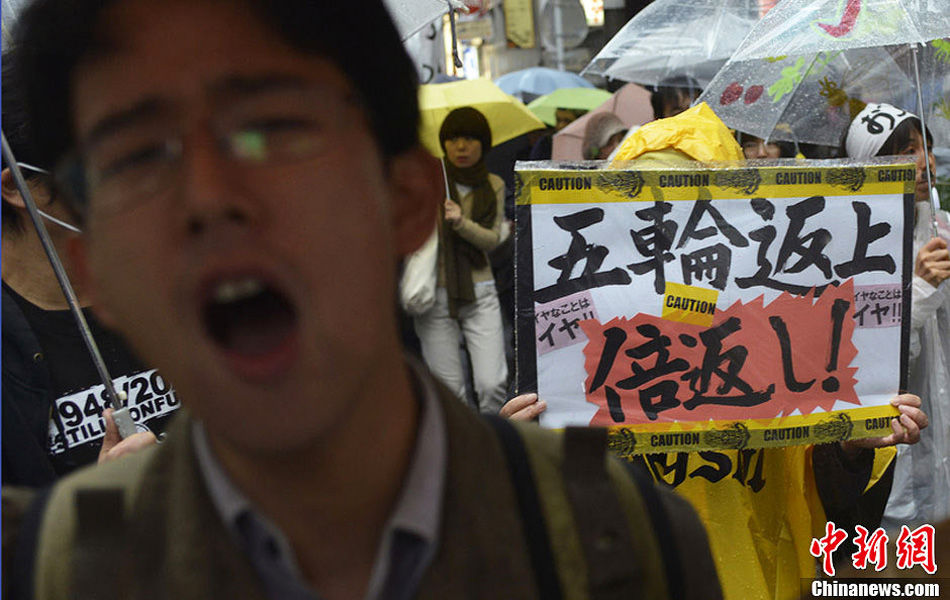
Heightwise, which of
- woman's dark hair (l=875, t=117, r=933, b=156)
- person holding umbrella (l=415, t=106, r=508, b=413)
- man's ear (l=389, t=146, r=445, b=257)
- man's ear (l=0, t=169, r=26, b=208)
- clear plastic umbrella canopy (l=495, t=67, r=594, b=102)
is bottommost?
person holding umbrella (l=415, t=106, r=508, b=413)

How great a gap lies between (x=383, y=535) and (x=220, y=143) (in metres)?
0.43

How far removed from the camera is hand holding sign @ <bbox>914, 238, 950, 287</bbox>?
4.04 meters

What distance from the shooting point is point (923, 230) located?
446cm

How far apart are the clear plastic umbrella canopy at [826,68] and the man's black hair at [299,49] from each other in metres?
3.14

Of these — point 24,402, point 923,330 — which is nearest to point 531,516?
point 24,402

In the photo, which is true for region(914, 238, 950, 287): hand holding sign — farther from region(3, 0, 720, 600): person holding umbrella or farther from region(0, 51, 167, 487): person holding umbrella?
region(3, 0, 720, 600): person holding umbrella

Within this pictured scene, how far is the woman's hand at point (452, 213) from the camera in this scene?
21.2ft

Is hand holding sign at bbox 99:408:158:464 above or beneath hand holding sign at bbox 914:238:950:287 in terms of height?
above

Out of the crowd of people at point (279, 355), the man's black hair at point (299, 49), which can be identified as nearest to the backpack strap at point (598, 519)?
the crowd of people at point (279, 355)

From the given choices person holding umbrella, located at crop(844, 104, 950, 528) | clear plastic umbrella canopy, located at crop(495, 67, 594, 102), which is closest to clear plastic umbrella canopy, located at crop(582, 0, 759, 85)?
person holding umbrella, located at crop(844, 104, 950, 528)

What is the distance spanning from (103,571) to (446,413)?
0.39 meters

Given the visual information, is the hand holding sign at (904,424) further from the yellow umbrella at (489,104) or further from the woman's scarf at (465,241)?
the yellow umbrella at (489,104)

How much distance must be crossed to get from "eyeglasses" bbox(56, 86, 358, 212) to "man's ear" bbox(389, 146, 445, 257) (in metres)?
0.14

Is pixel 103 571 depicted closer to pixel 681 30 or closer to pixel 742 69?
pixel 742 69
